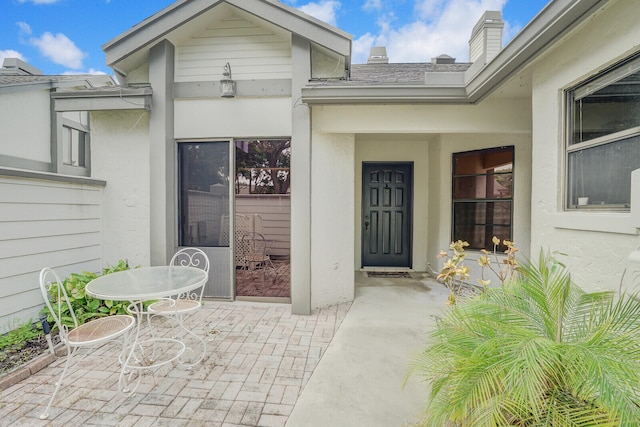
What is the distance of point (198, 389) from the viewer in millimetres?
2439

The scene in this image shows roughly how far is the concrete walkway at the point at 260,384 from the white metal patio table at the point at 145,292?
16 centimetres

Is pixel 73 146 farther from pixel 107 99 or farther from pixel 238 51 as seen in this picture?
pixel 238 51

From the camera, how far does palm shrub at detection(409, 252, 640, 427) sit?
120 cm

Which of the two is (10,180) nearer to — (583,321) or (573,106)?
(583,321)

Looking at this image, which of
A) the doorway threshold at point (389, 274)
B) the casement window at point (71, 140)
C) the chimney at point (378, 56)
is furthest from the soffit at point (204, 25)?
the chimney at point (378, 56)

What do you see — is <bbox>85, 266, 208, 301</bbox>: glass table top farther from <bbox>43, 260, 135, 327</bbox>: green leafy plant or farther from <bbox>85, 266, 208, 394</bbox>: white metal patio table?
<bbox>43, 260, 135, 327</bbox>: green leafy plant

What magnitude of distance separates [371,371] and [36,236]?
4.10 meters

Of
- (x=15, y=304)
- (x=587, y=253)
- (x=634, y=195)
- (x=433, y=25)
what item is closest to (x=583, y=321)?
(x=634, y=195)

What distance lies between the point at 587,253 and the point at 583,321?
3.86 ft

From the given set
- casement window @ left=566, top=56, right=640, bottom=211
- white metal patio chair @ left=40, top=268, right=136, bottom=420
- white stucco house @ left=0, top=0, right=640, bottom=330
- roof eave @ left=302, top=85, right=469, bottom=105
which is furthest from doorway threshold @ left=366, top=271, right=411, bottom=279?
white metal patio chair @ left=40, top=268, right=136, bottom=420

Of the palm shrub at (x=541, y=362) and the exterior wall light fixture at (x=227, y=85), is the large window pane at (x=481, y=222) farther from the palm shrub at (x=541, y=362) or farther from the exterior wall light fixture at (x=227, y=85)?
the exterior wall light fixture at (x=227, y=85)

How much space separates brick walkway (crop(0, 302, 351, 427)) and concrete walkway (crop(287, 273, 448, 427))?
0.55 ft

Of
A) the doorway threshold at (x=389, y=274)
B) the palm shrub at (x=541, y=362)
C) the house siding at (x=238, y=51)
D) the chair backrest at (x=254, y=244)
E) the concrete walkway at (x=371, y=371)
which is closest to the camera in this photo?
the palm shrub at (x=541, y=362)

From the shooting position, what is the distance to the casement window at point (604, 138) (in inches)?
83.8
